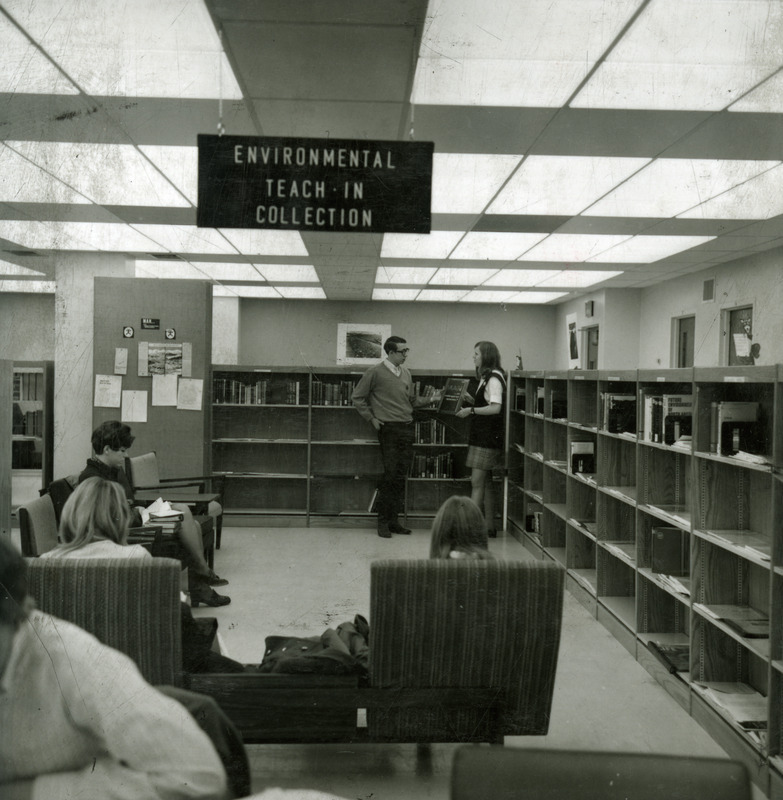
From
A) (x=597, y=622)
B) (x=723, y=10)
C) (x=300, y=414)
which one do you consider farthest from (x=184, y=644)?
(x=300, y=414)

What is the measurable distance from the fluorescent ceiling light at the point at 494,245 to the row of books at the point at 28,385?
3.94m

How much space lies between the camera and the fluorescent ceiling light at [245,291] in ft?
34.1

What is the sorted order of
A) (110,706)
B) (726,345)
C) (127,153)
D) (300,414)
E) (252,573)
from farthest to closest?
(726,345) → (300,414) → (252,573) → (127,153) → (110,706)

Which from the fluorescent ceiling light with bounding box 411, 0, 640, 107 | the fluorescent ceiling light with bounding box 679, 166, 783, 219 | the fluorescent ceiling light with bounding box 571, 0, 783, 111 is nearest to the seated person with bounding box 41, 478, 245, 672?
the fluorescent ceiling light with bounding box 411, 0, 640, 107

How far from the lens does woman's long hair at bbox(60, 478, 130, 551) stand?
7.92ft

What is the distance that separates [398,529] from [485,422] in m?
0.81

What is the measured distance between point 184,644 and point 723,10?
262 cm

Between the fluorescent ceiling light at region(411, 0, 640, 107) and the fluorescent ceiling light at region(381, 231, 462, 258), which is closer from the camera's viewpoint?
the fluorescent ceiling light at region(411, 0, 640, 107)

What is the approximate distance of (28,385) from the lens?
5641mm

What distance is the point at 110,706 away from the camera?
169cm

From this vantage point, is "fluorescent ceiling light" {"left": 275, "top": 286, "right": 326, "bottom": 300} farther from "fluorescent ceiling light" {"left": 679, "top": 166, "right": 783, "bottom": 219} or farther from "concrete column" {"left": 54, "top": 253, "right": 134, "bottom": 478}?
"fluorescent ceiling light" {"left": 679, "top": 166, "right": 783, "bottom": 219}

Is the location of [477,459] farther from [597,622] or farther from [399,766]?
[399,766]

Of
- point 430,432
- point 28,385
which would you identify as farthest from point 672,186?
point 28,385

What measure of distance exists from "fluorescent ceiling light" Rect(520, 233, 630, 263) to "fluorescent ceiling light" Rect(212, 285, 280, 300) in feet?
14.9
